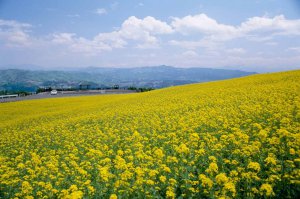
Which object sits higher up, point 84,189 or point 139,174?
point 139,174

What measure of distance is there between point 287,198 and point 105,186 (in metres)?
4.26

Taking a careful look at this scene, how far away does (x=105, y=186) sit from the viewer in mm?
6910

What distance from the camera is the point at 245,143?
8.49 meters

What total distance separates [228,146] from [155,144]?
298 cm

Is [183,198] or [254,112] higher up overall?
[254,112]

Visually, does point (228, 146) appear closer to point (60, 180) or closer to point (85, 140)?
point (60, 180)

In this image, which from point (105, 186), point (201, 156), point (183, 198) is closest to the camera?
point (183, 198)

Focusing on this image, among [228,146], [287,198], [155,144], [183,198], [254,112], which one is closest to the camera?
[287,198]

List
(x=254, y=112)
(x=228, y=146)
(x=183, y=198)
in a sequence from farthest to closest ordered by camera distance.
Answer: (x=254, y=112) < (x=228, y=146) < (x=183, y=198)

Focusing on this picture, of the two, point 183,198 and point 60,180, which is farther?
point 60,180

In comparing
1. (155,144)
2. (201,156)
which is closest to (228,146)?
(201,156)

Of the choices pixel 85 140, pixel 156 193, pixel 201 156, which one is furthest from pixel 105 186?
pixel 85 140

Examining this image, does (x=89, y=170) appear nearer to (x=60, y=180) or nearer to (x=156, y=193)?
(x=60, y=180)

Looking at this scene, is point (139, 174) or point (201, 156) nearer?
point (139, 174)
